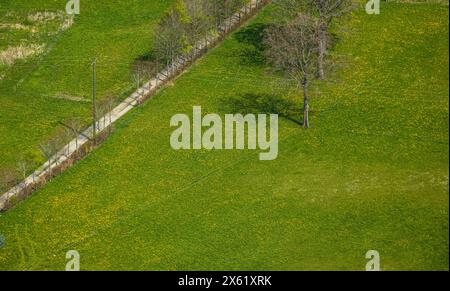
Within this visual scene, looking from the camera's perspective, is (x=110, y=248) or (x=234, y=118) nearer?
(x=110, y=248)

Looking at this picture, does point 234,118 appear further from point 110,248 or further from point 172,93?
point 110,248

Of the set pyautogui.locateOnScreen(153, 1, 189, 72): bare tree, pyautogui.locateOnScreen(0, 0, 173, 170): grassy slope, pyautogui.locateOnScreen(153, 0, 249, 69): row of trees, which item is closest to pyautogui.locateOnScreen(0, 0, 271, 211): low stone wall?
pyautogui.locateOnScreen(153, 0, 249, 69): row of trees

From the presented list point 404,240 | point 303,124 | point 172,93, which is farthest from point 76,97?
point 404,240

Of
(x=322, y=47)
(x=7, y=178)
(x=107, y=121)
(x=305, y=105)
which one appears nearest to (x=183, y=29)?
(x=107, y=121)

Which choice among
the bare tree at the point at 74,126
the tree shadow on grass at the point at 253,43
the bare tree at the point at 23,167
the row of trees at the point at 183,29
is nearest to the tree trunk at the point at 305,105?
the tree shadow on grass at the point at 253,43

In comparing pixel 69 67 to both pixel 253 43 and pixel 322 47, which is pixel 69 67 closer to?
pixel 253 43

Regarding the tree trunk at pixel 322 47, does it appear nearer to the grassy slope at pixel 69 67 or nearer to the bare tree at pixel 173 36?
the bare tree at pixel 173 36
